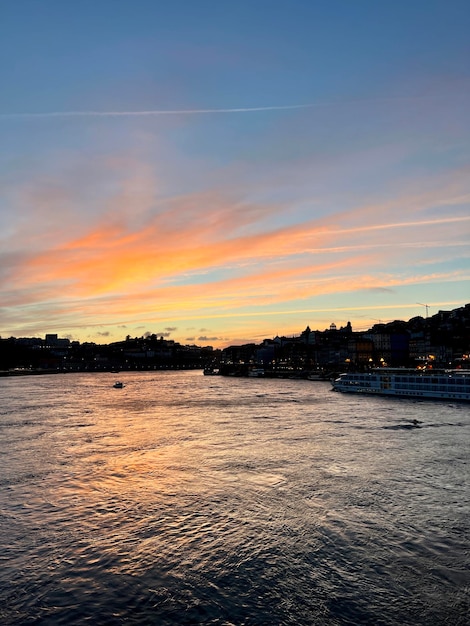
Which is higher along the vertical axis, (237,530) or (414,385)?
(414,385)

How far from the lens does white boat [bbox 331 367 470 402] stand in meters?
75.6

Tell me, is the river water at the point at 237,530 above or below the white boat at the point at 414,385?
below

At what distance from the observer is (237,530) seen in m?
21.8

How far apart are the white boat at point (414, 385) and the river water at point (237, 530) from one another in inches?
1358

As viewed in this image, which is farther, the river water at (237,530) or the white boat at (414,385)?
the white boat at (414,385)

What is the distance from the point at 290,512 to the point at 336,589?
721cm

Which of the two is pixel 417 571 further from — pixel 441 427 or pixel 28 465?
pixel 441 427

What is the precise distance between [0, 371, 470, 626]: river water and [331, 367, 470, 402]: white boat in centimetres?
3450

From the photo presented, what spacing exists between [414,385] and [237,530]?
6718cm

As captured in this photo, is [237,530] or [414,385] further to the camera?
[414,385]

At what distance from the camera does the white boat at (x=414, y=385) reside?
75625mm

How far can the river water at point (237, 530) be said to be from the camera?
15.8 meters

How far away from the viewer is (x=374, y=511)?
24.0 meters

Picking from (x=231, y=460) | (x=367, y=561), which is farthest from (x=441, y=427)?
(x=367, y=561)
